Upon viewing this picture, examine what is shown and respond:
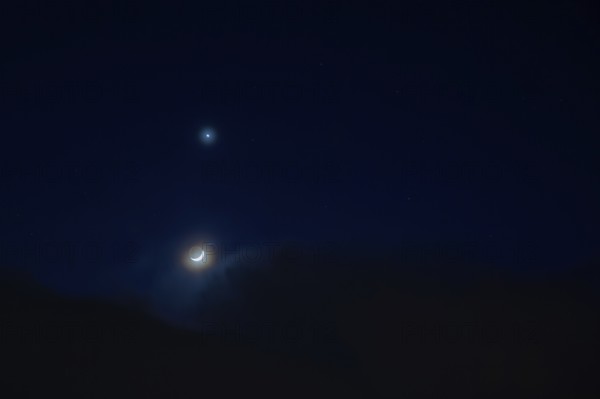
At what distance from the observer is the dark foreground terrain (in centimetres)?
719

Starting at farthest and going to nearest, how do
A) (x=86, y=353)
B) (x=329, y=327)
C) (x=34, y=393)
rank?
(x=329, y=327) → (x=86, y=353) → (x=34, y=393)

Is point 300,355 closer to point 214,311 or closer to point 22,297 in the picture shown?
point 214,311

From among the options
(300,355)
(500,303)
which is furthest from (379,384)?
(500,303)

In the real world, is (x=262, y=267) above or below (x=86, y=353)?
above

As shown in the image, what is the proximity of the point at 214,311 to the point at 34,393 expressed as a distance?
10.6 ft

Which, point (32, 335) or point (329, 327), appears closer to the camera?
point (32, 335)

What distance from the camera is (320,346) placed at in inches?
307

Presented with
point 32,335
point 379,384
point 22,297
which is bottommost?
point 379,384

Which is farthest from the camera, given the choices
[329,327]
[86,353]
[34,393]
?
[329,327]

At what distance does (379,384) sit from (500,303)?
2710 millimetres

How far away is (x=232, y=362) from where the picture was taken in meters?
7.60

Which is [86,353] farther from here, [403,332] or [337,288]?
[403,332]

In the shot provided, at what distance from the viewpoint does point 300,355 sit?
25.3ft

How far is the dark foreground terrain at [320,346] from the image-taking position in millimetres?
7188
